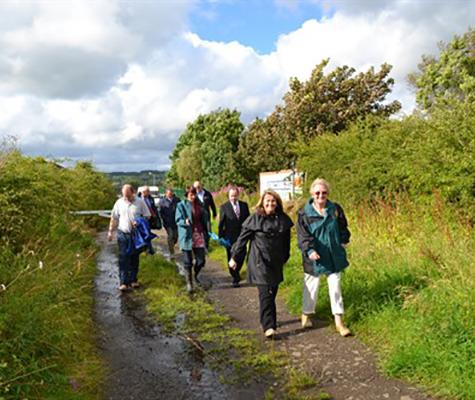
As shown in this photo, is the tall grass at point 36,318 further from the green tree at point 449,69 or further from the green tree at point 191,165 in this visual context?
the green tree at point 191,165

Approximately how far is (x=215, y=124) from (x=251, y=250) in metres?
44.1

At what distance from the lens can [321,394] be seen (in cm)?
372

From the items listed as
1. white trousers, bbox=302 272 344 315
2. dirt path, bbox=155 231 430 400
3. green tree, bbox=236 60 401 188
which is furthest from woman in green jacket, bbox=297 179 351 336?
green tree, bbox=236 60 401 188

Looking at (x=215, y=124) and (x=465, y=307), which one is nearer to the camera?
(x=465, y=307)

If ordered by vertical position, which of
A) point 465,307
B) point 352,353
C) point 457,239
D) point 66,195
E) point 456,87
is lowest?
point 352,353

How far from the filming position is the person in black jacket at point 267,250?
207 inches

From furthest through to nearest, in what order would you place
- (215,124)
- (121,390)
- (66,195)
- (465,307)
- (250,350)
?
(215,124), (66,195), (250,350), (465,307), (121,390)

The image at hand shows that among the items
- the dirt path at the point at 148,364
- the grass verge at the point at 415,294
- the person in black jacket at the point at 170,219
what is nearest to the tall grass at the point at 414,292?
the grass verge at the point at 415,294

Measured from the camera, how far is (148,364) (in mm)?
4598

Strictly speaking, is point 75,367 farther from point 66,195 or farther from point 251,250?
point 66,195

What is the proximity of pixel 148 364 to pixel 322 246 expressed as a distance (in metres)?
2.45

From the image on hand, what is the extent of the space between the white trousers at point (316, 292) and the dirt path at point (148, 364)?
1.53 m

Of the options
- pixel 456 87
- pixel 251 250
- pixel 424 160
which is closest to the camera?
pixel 251 250

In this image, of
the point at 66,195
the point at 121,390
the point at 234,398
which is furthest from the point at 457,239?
the point at 66,195
